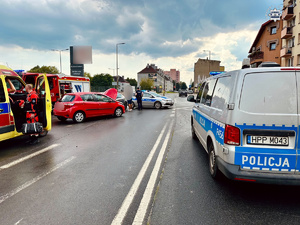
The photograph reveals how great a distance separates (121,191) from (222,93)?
2.35 metres

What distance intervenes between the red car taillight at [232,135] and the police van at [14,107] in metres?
5.62

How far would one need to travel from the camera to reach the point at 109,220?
2.69 metres

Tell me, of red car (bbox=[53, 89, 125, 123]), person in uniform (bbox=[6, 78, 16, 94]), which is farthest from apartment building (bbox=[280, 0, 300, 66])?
person in uniform (bbox=[6, 78, 16, 94])

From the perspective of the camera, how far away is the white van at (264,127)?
285 centimetres

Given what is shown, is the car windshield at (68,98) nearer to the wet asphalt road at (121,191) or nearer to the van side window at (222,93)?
the wet asphalt road at (121,191)

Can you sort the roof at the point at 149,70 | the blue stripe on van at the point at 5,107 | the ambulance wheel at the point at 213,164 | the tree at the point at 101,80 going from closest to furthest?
1. the ambulance wheel at the point at 213,164
2. the blue stripe on van at the point at 5,107
3. the tree at the point at 101,80
4. the roof at the point at 149,70

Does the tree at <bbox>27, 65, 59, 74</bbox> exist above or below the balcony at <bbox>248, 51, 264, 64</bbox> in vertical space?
above

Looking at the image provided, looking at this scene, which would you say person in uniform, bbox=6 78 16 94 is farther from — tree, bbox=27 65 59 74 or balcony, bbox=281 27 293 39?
tree, bbox=27 65 59 74

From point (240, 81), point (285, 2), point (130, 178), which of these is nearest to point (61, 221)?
point (130, 178)

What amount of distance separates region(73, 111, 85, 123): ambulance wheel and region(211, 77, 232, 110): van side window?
8368 mm

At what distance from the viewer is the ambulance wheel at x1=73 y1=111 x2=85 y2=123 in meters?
10.9

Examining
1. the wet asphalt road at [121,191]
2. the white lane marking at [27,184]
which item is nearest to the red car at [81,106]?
the wet asphalt road at [121,191]

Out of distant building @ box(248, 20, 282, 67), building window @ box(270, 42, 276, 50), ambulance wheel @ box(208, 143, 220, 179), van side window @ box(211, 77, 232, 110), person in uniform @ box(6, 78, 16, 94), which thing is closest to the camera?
van side window @ box(211, 77, 232, 110)

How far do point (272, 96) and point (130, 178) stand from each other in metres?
2.70
